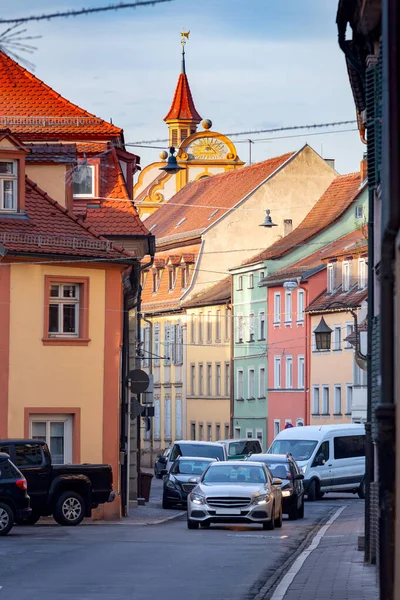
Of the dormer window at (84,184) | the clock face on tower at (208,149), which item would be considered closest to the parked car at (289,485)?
the dormer window at (84,184)

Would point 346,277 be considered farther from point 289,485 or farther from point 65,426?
point 65,426

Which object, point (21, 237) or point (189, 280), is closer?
point (21, 237)

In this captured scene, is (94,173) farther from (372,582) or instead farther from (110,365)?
(372,582)

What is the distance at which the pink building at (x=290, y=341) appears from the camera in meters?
80.2

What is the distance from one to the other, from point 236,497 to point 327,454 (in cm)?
2286

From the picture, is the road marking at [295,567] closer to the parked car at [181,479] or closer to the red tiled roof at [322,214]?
the parked car at [181,479]

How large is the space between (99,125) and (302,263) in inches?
1635

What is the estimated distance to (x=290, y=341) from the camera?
272 ft

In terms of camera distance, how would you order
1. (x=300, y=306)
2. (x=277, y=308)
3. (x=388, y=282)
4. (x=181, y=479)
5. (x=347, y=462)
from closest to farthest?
1. (x=388, y=282)
2. (x=181, y=479)
3. (x=347, y=462)
4. (x=300, y=306)
5. (x=277, y=308)

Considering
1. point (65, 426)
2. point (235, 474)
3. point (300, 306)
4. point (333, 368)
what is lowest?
point (235, 474)

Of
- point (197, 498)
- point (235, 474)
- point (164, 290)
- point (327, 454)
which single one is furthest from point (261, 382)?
point (197, 498)

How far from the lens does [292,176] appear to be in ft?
308

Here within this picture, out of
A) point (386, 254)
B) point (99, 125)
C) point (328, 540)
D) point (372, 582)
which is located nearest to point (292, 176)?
point (99, 125)

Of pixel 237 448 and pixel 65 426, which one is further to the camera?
pixel 237 448
